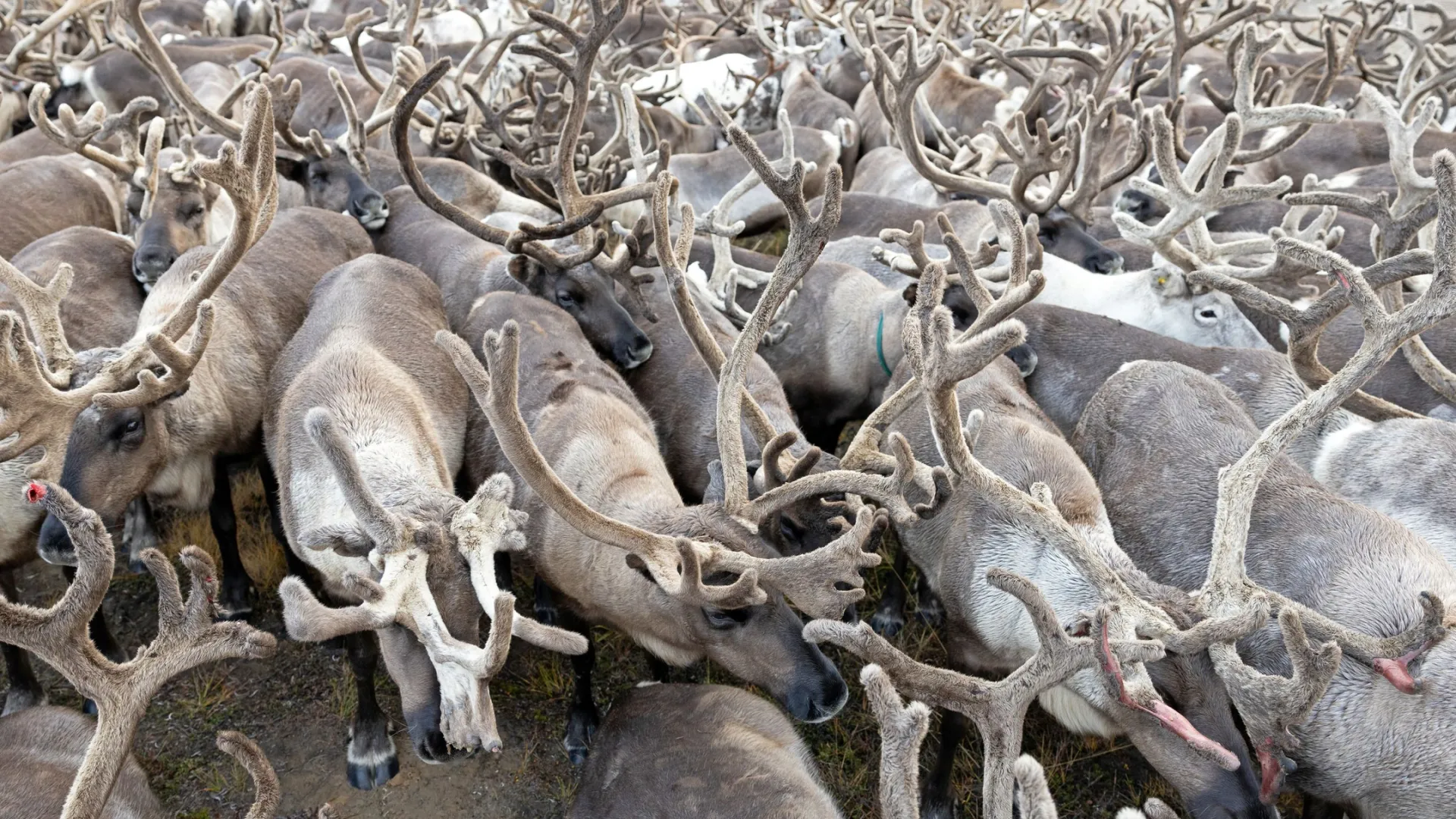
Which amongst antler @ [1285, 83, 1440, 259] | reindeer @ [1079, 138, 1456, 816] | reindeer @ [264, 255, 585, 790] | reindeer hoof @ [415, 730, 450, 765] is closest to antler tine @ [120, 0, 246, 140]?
reindeer @ [264, 255, 585, 790]

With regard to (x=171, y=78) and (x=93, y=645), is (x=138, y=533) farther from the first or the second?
(x=171, y=78)

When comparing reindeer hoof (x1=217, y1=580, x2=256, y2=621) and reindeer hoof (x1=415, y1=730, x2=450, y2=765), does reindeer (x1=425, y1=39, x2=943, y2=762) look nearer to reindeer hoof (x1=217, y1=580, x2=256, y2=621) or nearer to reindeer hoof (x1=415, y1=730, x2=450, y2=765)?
reindeer hoof (x1=415, y1=730, x2=450, y2=765)

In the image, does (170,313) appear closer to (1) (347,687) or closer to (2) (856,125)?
(1) (347,687)

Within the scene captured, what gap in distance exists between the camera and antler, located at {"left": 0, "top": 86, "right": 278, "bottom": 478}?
3586 mm

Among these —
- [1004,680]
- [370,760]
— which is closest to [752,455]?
[1004,680]

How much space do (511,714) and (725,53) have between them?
35.3 ft

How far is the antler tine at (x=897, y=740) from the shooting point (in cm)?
241

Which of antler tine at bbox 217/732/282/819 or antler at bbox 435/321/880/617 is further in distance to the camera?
antler at bbox 435/321/880/617

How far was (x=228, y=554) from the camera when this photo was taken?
15.4 ft

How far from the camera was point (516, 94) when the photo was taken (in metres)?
11.1

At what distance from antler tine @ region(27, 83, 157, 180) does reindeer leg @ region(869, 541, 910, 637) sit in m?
4.74

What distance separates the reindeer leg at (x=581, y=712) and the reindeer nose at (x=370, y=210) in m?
3.25

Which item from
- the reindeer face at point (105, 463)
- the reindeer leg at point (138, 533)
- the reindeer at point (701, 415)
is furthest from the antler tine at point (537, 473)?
the reindeer leg at point (138, 533)

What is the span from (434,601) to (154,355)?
71.5 inches
